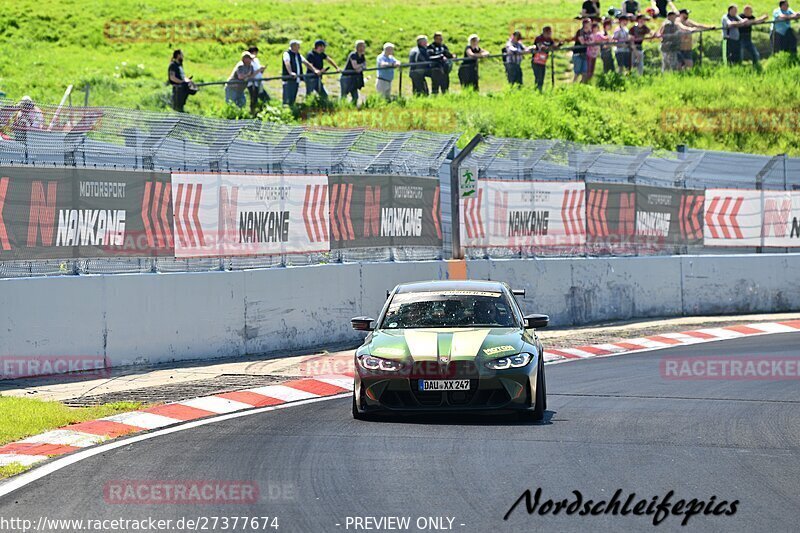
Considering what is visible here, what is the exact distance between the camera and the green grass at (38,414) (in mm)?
11680

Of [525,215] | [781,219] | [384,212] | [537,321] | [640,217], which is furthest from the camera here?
[781,219]

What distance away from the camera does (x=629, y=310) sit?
80.5ft

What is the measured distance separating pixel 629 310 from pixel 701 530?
17.1 meters

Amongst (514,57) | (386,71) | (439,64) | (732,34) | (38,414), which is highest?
(732,34)

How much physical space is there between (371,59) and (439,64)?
3338 centimetres

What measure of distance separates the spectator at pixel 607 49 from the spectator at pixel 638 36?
2.11ft

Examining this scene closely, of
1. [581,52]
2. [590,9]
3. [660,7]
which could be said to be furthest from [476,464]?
[660,7]

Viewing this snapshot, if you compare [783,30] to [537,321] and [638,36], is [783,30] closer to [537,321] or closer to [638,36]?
[638,36]

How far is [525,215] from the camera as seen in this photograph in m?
23.4

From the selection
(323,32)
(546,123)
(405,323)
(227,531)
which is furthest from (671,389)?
(323,32)

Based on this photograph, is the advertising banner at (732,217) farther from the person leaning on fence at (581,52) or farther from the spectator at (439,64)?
the person leaning on fence at (581,52)

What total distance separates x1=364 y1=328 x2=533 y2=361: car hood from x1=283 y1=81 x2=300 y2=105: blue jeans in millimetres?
18626

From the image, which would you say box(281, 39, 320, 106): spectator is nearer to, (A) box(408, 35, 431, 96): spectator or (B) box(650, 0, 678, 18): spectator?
(A) box(408, 35, 431, 96): spectator

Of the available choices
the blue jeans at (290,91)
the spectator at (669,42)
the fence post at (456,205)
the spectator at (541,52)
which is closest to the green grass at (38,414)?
the fence post at (456,205)
